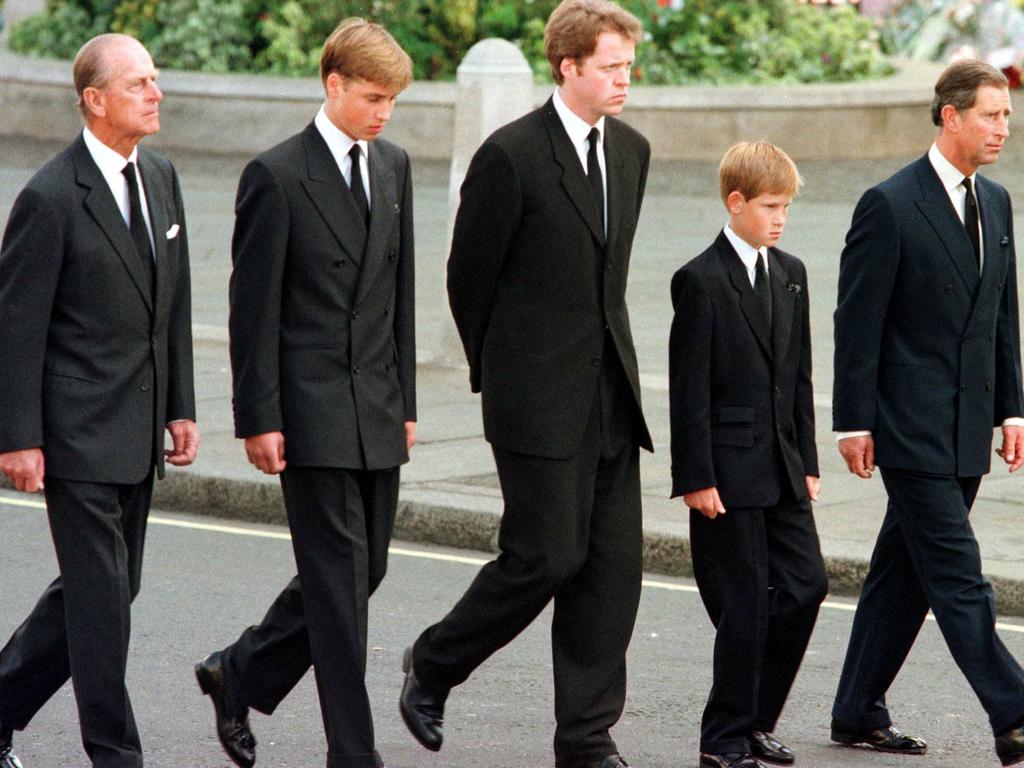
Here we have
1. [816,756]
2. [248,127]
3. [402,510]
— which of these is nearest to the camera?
[816,756]

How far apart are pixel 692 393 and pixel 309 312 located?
3.27 feet

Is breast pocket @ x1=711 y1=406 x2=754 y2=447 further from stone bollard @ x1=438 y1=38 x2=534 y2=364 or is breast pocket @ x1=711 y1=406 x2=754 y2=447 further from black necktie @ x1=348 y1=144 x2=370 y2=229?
stone bollard @ x1=438 y1=38 x2=534 y2=364

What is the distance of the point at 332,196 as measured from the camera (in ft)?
16.4

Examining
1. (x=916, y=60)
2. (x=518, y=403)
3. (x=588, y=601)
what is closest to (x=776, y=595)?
(x=588, y=601)

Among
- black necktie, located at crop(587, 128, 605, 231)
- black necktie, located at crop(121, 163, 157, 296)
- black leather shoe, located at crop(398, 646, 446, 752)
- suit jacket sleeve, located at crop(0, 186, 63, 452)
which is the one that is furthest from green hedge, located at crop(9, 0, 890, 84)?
suit jacket sleeve, located at crop(0, 186, 63, 452)

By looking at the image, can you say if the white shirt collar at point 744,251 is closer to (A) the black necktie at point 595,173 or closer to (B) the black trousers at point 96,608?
(A) the black necktie at point 595,173

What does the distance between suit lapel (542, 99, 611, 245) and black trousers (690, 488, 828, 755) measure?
81cm

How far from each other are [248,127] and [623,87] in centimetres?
1635

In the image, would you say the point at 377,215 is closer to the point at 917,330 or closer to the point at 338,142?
the point at 338,142

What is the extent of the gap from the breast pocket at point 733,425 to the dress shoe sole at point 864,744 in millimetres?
955

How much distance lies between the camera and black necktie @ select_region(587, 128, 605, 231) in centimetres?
518

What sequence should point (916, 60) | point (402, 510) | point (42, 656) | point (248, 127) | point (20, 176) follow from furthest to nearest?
point (916, 60) → point (248, 127) → point (20, 176) → point (402, 510) → point (42, 656)

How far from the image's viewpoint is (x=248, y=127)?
2106 centimetres

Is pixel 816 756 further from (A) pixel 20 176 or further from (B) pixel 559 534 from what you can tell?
(A) pixel 20 176
